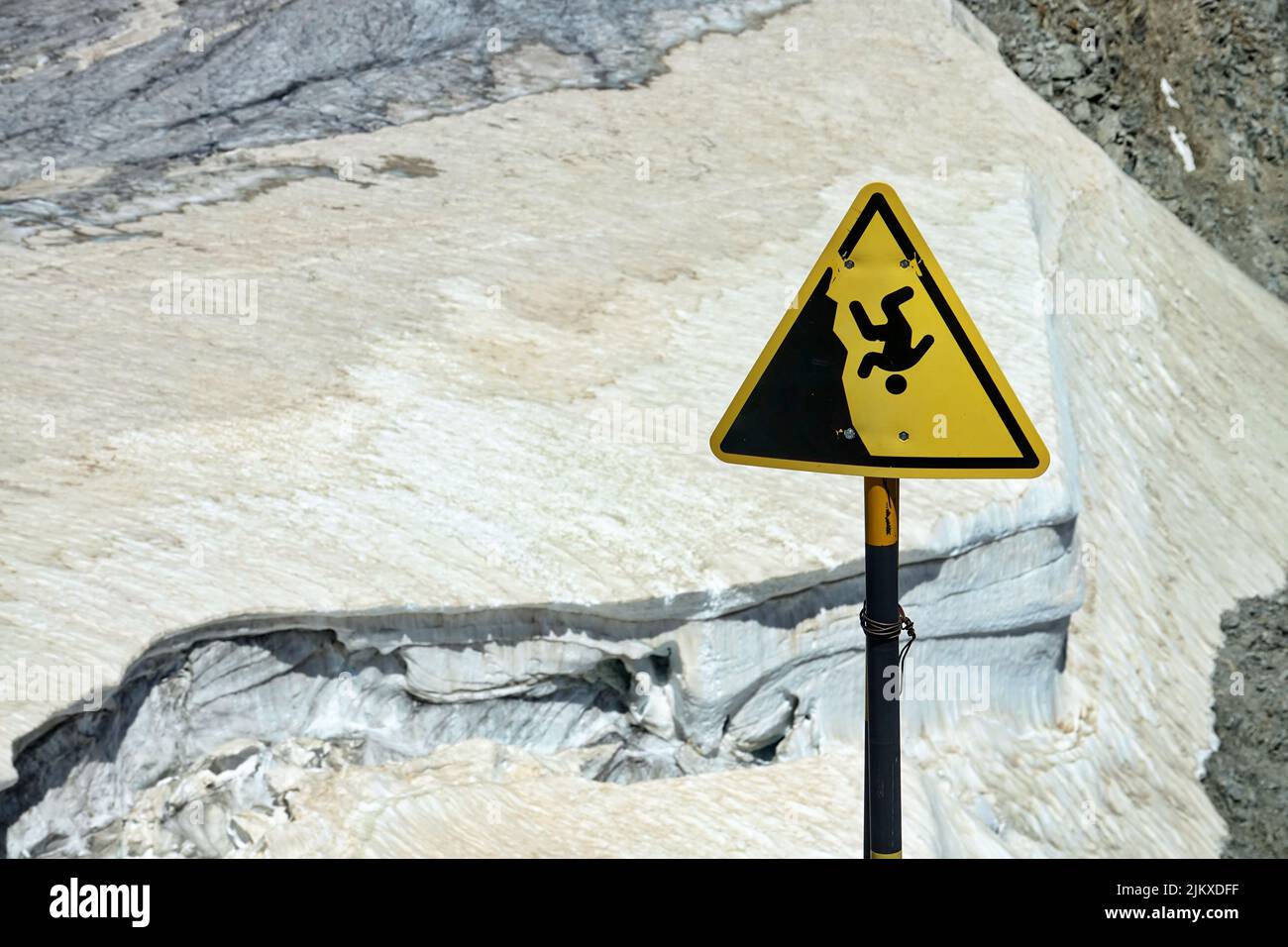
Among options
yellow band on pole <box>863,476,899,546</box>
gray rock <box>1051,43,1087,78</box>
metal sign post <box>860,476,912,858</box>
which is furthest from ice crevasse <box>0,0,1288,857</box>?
gray rock <box>1051,43,1087,78</box>

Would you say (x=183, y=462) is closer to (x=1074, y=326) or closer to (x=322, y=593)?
(x=322, y=593)

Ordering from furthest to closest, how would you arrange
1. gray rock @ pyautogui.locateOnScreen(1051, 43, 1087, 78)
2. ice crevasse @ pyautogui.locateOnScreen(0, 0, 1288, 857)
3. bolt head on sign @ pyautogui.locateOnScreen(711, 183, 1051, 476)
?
gray rock @ pyautogui.locateOnScreen(1051, 43, 1087, 78), ice crevasse @ pyautogui.locateOnScreen(0, 0, 1288, 857), bolt head on sign @ pyautogui.locateOnScreen(711, 183, 1051, 476)

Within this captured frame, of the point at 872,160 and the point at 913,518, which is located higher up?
the point at 872,160

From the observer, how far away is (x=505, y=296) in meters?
7.86

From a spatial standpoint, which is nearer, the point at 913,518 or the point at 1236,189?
the point at 913,518

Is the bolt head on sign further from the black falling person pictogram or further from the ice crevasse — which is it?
the ice crevasse

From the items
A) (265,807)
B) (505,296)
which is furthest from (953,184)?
(265,807)

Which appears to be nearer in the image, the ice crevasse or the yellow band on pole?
the yellow band on pole

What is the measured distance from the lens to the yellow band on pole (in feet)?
10.2

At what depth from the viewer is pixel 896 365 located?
3070 millimetres

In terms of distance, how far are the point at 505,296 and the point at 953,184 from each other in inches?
153

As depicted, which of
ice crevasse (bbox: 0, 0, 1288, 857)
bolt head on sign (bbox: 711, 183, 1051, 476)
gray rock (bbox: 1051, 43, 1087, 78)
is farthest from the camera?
gray rock (bbox: 1051, 43, 1087, 78)

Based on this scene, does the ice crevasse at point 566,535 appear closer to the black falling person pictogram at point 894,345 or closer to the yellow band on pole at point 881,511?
the yellow band on pole at point 881,511

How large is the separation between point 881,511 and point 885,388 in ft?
0.92
